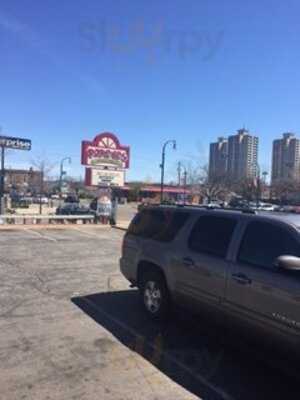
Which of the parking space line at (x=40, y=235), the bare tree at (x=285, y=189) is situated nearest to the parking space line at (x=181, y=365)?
the parking space line at (x=40, y=235)

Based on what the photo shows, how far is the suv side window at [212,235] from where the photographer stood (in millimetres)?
5250

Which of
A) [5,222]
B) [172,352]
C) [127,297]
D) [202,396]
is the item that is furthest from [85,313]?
[5,222]

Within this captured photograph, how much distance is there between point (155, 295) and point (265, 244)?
7.47ft

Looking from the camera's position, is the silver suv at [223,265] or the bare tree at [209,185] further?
the bare tree at [209,185]

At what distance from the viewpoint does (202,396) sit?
412cm

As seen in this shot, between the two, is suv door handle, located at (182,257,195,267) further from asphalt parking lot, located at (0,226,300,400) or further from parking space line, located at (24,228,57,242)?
parking space line, located at (24,228,57,242)

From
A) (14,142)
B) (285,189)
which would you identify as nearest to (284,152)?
(285,189)

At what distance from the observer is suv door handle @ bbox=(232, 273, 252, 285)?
4653 mm

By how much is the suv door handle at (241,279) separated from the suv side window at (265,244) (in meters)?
0.16

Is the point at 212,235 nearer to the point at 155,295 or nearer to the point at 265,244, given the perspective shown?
the point at 265,244

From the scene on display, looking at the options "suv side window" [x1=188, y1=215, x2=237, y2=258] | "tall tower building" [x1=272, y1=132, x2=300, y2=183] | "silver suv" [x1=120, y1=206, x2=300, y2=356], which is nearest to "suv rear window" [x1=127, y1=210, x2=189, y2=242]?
"silver suv" [x1=120, y1=206, x2=300, y2=356]

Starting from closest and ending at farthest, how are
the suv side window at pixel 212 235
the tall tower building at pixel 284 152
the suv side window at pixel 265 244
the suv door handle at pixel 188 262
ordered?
the suv side window at pixel 265 244
the suv side window at pixel 212 235
the suv door handle at pixel 188 262
the tall tower building at pixel 284 152

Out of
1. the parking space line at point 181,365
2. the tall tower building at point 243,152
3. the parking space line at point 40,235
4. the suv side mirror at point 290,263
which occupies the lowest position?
the parking space line at point 40,235

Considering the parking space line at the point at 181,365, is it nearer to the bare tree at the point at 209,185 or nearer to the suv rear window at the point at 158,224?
the suv rear window at the point at 158,224
